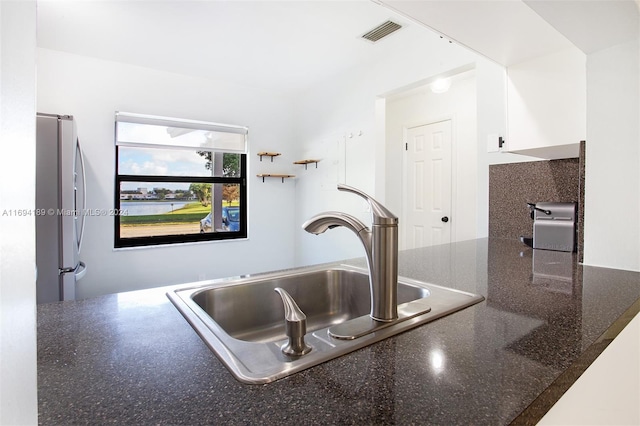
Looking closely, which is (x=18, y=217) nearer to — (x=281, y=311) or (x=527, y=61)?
(x=281, y=311)

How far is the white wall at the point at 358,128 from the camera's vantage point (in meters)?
2.10

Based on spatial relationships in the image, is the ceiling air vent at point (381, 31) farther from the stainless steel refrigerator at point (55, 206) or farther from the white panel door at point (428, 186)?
the stainless steel refrigerator at point (55, 206)

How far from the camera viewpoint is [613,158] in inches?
42.6

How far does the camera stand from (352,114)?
3232 millimetres

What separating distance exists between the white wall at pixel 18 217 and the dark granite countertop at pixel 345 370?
0.21 meters

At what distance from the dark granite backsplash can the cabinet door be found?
19 centimetres

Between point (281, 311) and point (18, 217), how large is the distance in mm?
835

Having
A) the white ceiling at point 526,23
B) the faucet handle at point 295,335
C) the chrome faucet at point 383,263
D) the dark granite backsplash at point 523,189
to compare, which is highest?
the white ceiling at point 526,23

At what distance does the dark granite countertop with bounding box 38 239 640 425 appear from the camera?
363mm

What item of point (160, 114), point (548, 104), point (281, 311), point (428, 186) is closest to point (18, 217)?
point (281, 311)

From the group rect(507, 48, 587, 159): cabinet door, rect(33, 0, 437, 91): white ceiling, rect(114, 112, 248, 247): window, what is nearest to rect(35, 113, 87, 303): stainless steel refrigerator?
rect(33, 0, 437, 91): white ceiling

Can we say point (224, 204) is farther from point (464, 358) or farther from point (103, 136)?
point (464, 358)

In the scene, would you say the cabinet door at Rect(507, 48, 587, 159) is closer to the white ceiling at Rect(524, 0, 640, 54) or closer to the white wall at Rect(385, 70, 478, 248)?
the white ceiling at Rect(524, 0, 640, 54)

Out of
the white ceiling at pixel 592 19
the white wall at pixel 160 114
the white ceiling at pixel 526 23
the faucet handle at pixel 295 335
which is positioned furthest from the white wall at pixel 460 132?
the faucet handle at pixel 295 335
